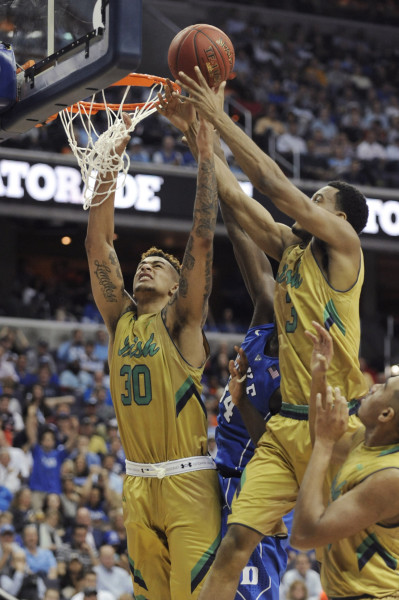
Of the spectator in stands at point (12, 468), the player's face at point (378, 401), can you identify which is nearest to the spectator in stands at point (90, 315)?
the spectator in stands at point (12, 468)

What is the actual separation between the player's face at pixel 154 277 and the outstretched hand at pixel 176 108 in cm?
77

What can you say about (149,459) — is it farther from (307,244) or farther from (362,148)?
(362,148)

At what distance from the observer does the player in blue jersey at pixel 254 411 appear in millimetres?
5496

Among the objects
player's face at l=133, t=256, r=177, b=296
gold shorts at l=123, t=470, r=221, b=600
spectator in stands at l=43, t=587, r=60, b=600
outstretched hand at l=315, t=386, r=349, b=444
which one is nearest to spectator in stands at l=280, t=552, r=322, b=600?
spectator in stands at l=43, t=587, r=60, b=600

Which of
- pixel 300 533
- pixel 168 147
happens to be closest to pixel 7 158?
pixel 168 147

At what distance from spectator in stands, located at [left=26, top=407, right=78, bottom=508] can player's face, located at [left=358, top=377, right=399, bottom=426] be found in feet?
24.2

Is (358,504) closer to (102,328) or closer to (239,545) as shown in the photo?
(239,545)

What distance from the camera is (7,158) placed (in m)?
15.1

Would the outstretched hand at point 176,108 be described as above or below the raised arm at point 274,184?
above

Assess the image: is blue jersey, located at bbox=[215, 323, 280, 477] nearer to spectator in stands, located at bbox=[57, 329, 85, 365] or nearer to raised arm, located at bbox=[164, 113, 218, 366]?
raised arm, located at bbox=[164, 113, 218, 366]

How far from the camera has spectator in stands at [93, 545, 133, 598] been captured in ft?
33.1

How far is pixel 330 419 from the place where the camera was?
13.3 feet

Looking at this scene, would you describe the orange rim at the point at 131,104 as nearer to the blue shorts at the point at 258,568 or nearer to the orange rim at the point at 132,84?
the orange rim at the point at 132,84

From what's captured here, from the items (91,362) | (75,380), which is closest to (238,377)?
(75,380)
